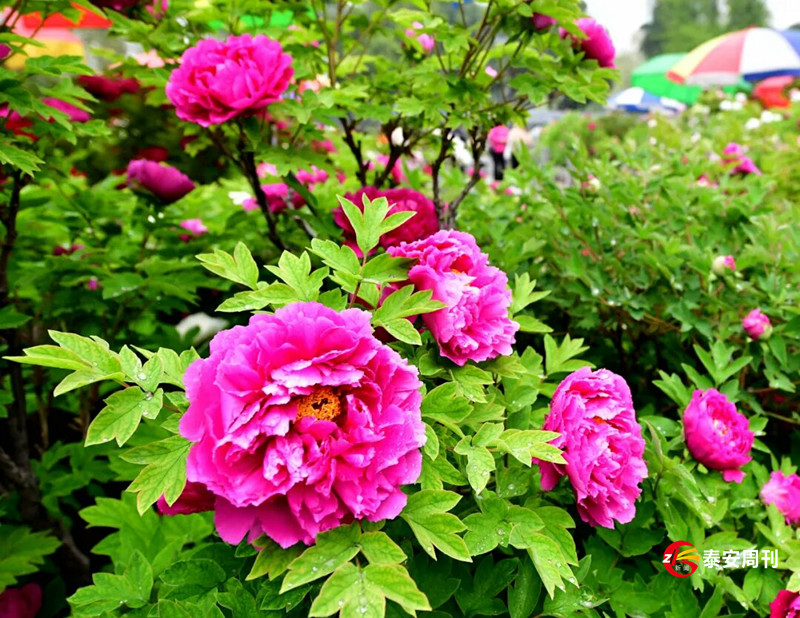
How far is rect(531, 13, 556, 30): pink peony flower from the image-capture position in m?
1.33

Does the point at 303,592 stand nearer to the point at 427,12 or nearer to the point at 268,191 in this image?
the point at 427,12

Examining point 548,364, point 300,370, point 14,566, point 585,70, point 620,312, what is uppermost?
point 585,70

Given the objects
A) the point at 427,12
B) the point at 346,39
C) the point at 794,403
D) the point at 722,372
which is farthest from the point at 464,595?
the point at 346,39

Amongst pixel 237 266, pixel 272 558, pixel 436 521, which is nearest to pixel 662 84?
pixel 237 266

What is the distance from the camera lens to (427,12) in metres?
1.43

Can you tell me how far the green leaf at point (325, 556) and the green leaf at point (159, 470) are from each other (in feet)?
0.51

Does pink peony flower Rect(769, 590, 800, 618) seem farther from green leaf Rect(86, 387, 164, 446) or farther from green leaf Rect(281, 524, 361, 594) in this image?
green leaf Rect(86, 387, 164, 446)

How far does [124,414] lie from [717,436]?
0.96 metres

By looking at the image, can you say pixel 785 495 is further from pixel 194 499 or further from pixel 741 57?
pixel 741 57

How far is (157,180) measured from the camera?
5.44 ft

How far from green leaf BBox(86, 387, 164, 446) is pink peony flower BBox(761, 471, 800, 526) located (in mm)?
1103

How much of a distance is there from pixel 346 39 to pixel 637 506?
5.24 feet

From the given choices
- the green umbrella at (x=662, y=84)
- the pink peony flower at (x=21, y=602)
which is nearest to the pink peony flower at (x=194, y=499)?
the pink peony flower at (x=21, y=602)

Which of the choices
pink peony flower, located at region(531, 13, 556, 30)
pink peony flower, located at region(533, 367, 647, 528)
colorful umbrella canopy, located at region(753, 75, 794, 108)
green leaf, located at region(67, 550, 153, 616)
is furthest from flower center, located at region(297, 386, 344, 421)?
colorful umbrella canopy, located at region(753, 75, 794, 108)
